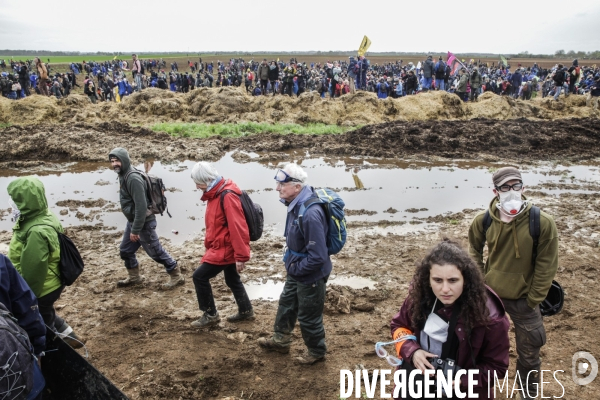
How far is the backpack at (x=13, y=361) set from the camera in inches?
86.2

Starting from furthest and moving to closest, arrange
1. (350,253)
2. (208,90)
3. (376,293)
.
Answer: (208,90)
(350,253)
(376,293)

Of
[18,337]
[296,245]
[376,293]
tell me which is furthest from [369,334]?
[18,337]

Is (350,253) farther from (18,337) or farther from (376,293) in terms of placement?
(18,337)

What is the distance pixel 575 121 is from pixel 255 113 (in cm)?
1336

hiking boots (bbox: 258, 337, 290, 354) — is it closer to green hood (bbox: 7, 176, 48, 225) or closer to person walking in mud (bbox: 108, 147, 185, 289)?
person walking in mud (bbox: 108, 147, 185, 289)

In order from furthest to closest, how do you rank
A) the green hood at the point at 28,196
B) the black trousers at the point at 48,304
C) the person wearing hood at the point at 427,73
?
the person wearing hood at the point at 427,73 → the black trousers at the point at 48,304 → the green hood at the point at 28,196

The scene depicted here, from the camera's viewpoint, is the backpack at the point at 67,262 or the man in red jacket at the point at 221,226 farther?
the man in red jacket at the point at 221,226

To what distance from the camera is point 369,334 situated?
4.83m

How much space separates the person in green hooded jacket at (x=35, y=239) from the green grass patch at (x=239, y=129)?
41.2ft

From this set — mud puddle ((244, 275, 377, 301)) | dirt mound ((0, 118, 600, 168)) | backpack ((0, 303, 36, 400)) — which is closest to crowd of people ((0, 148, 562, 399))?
backpack ((0, 303, 36, 400))

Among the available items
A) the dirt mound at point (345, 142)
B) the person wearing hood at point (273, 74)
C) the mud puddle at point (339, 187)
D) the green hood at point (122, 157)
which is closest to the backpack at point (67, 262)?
the green hood at point (122, 157)

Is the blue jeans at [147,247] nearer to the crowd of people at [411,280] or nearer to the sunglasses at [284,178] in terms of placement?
the crowd of people at [411,280]

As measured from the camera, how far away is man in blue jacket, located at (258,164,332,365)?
367 centimetres

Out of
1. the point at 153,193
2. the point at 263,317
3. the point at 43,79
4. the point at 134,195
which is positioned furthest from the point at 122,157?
the point at 43,79
